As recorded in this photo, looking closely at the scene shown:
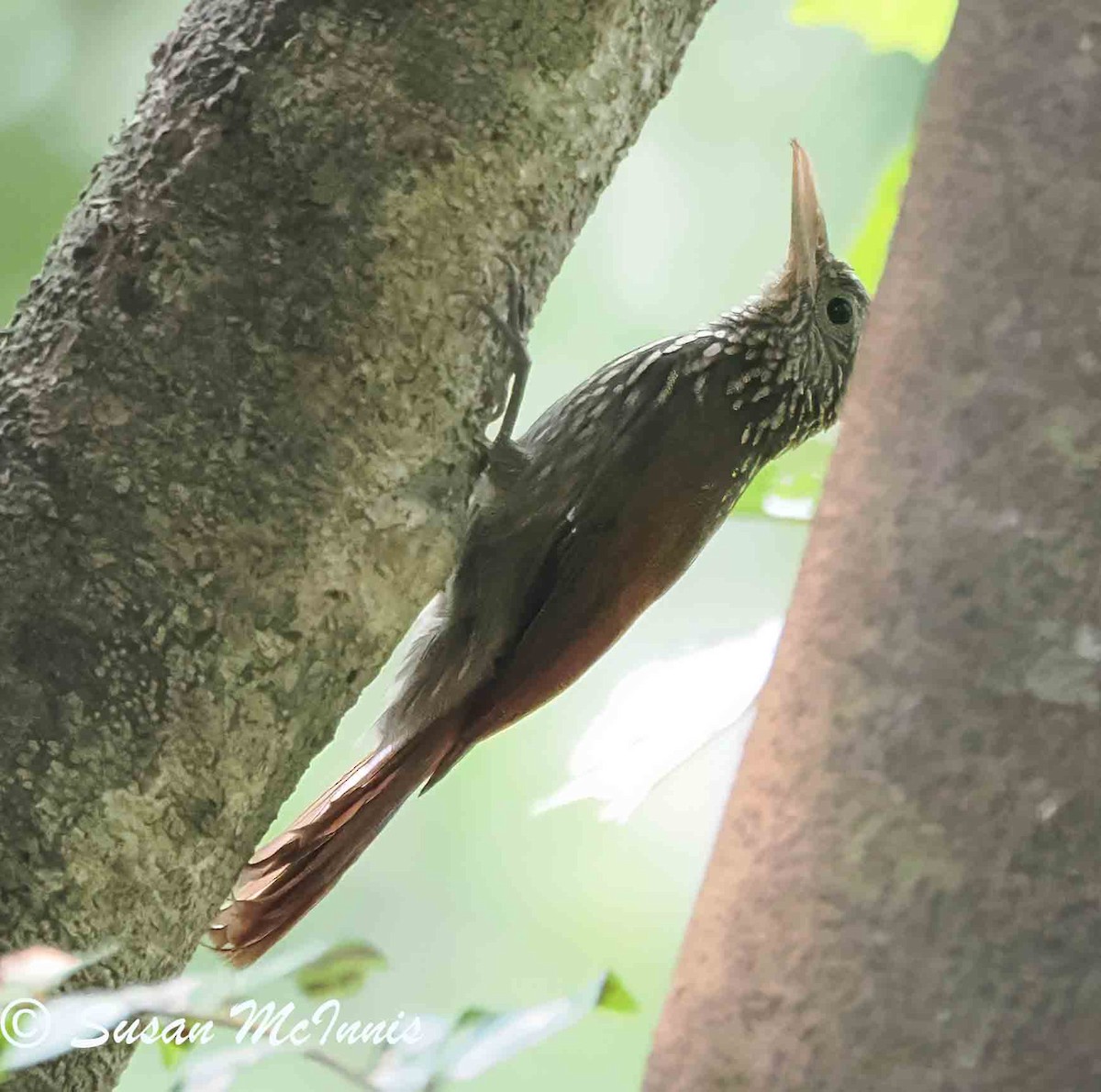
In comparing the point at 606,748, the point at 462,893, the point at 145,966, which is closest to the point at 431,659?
the point at 606,748

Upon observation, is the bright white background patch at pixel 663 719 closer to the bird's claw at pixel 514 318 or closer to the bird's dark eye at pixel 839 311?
the bird's claw at pixel 514 318

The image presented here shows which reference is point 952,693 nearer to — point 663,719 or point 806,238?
point 663,719

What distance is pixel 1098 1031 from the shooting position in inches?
24.9

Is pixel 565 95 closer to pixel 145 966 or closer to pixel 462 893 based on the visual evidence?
pixel 145 966

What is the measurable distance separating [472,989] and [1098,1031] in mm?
2507

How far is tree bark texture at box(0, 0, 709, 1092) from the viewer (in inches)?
46.6

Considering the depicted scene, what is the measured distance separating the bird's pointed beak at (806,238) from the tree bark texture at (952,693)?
4.74 ft

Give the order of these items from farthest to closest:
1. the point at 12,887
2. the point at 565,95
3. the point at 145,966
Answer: the point at 565,95 → the point at 145,966 → the point at 12,887

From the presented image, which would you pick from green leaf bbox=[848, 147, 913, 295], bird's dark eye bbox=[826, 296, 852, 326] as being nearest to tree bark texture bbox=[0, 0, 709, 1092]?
green leaf bbox=[848, 147, 913, 295]

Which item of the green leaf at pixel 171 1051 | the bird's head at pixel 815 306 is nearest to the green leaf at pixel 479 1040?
the green leaf at pixel 171 1051

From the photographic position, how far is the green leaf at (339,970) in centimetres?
103

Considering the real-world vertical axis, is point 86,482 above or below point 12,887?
above

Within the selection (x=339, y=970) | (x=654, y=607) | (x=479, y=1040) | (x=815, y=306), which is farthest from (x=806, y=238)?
(x=479, y=1040)

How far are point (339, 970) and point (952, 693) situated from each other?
1.83 feet
